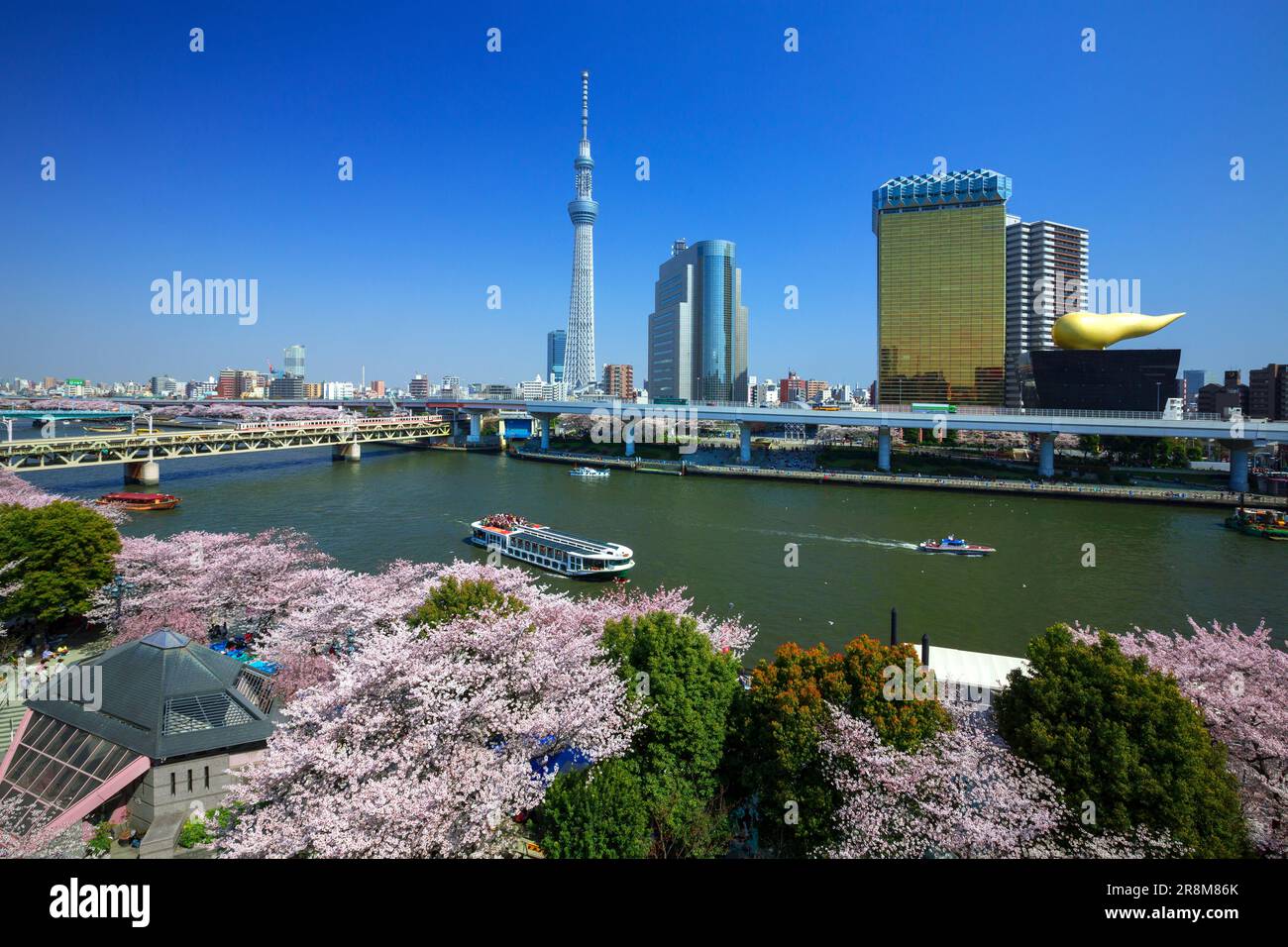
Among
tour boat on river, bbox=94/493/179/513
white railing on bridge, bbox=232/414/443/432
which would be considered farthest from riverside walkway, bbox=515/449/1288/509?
tour boat on river, bbox=94/493/179/513

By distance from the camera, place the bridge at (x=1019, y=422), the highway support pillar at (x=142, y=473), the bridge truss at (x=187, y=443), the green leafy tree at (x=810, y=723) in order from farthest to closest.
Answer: the highway support pillar at (x=142, y=473), the bridge at (x=1019, y=422), the bridge truss at (x=187, y=443), the green leafy tree at (x=810, y=723)

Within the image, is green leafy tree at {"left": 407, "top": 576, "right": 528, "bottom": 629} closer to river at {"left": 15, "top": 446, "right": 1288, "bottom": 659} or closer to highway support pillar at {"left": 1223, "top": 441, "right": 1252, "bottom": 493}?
river at {"left": 15, "top": 446, "right": 1288, "bottom": 659}

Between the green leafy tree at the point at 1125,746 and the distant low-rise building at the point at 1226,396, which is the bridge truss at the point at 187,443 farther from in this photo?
the distant low-rise building at the point at 1226,396

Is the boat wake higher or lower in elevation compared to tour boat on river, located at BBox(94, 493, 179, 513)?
lower

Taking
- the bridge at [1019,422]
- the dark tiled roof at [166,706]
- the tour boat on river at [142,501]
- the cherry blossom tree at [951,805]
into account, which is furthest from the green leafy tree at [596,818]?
the bridge at [1019,422]

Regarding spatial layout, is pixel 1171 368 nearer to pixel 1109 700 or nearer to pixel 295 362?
pixel 1109 700

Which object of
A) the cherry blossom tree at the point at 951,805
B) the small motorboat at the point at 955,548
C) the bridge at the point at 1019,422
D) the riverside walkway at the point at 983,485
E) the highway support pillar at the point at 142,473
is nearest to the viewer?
the cherry blossom tree at the point at 951,805
